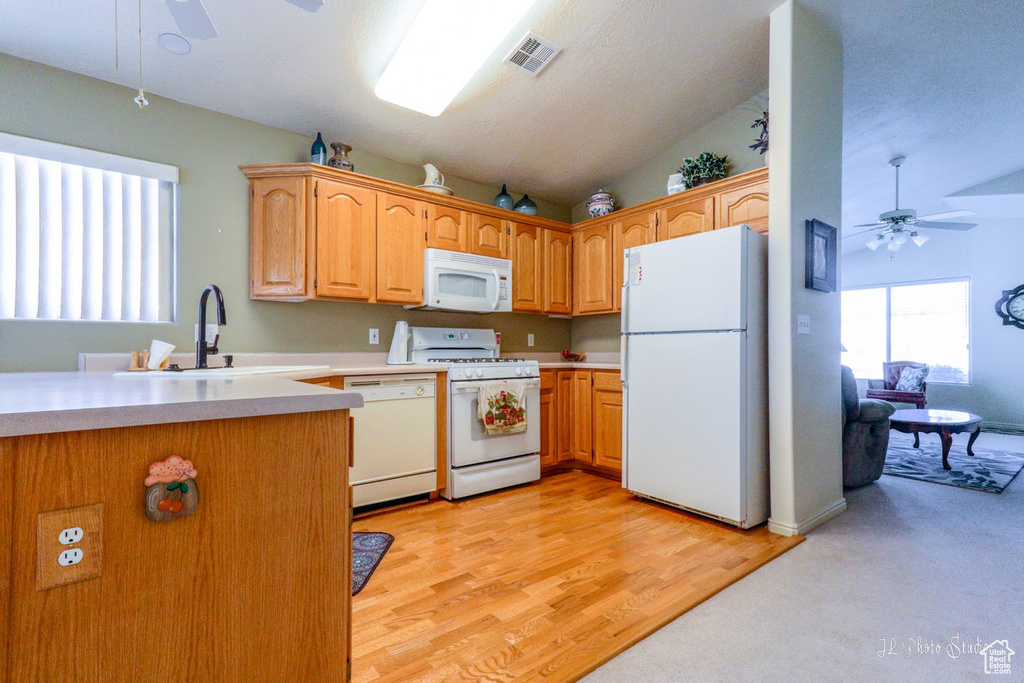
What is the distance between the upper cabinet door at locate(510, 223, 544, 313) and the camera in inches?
153

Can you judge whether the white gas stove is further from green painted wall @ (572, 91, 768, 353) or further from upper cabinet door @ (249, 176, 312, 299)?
green painted wall @ (572, 91, 768, 353)

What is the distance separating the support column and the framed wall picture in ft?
0.16

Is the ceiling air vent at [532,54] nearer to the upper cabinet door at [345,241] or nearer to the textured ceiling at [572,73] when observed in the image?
the textured ceiling at [572,73]

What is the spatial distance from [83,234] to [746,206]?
3.85m

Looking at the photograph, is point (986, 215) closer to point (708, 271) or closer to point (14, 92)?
point (708, 271)

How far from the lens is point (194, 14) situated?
142cm

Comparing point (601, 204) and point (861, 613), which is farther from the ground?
point (601, 204)

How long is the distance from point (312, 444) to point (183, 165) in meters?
2.63

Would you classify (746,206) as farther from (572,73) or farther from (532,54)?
(532,54)

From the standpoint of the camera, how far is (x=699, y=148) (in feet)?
12.3

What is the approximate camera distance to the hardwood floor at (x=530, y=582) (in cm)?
152

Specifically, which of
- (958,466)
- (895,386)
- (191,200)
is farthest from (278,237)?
(895,386)

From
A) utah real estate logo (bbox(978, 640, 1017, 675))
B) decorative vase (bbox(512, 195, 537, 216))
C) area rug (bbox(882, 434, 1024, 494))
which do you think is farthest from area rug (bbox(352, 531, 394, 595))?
area rug (bbox(882, 434, 1024, 494))

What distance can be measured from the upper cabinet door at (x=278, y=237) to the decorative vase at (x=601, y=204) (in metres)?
2.40
